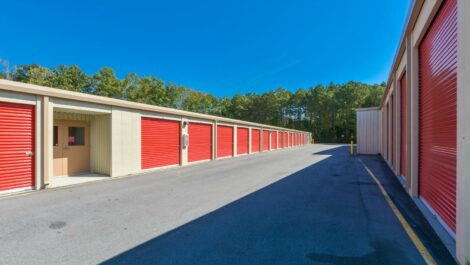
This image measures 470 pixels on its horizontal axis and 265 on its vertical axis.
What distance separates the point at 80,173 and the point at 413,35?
12.5 meters

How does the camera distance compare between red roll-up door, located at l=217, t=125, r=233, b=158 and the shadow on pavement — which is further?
red roll-up door, located at l=217, t=125, r=233, b=158

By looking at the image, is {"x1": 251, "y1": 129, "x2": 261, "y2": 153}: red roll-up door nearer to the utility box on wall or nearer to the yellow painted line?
the utility box on wall

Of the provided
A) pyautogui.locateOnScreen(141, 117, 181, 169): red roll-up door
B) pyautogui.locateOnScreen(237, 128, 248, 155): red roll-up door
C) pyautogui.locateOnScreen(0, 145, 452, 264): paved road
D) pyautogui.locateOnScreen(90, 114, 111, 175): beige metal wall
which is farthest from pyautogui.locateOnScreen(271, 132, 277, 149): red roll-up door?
pyautogui.locateOnScreen(0, 145, 452, 264): paved road

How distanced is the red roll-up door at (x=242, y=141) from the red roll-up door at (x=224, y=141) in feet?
4.58

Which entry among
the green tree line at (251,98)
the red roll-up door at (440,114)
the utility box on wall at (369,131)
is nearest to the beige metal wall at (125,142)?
the red roll-up door at (440,114)

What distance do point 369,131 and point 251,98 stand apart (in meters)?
57.4

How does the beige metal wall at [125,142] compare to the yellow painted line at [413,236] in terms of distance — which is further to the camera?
the beige metal wall at [125,142]

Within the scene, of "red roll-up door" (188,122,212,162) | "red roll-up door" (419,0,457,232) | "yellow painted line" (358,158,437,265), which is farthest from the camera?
"red roll-up door" (188,122,212,162)

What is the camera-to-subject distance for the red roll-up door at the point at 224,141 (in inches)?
734

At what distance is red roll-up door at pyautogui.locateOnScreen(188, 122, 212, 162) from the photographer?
50.1ft

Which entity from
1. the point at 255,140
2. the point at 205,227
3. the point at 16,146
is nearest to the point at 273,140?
the point at 255,140

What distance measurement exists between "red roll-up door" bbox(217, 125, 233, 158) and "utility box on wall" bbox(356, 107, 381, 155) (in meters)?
10.7

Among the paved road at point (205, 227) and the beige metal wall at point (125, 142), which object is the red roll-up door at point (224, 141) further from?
the paved road at point (205, 227)

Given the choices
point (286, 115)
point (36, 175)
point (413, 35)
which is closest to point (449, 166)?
point (413, 35)
